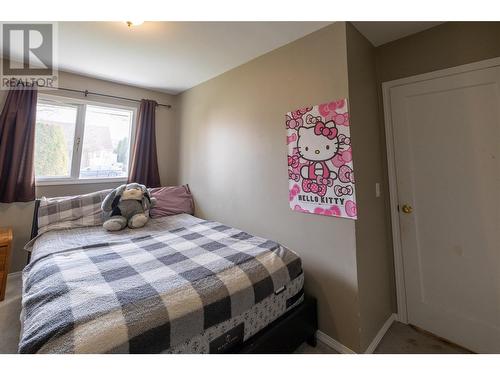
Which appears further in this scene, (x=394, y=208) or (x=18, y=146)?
(x=18, y=146)

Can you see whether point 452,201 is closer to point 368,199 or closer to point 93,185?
point 368,199

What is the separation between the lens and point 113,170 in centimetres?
311

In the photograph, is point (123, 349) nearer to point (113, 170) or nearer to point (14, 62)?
point (113, 170)

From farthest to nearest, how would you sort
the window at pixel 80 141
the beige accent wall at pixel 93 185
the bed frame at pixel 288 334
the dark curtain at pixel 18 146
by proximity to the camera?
the window at pixel 80 141
the beige accent wall at pixel 93 185
the dark curtain at pixel 18 146
the bed frame at pixel 288 334

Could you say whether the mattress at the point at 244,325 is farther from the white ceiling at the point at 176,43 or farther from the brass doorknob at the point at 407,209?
the white ceiling at the point at 176,43

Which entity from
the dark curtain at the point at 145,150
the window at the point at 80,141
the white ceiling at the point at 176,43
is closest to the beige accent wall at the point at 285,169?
the white ceiling at the point at 176,43

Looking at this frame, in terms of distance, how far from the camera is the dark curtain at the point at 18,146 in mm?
2254

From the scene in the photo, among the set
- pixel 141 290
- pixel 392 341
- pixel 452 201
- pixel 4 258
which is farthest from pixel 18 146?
pixel 452 201

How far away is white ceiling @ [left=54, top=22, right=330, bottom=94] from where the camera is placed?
1725 millimetres

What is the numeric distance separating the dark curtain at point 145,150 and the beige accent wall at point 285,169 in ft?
3.58

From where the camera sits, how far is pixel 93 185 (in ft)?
9.52

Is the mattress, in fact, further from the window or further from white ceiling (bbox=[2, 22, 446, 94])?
the window

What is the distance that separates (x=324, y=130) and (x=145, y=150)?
2558mm

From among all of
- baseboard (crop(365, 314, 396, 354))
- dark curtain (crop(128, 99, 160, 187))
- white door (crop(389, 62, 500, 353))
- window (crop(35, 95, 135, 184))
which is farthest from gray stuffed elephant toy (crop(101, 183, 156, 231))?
white door (crop(389, 62, 500, 353))
